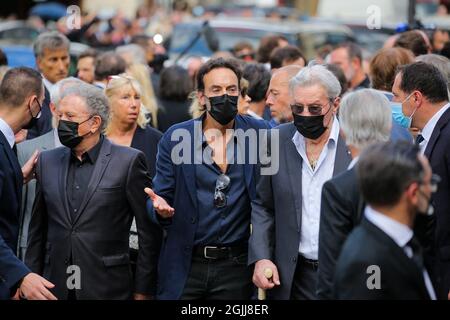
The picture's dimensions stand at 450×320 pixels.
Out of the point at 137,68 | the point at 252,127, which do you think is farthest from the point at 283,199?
the point at 137,68

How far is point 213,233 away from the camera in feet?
22.2

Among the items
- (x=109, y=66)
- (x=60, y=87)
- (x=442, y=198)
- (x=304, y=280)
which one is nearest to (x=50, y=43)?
(x=109, y=66)

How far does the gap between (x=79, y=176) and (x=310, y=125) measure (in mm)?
1574

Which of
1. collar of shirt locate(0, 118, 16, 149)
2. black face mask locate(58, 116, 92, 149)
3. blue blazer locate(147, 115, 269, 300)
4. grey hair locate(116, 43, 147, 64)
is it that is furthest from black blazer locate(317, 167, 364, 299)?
grey hair locate(116, 43, 147, 64)

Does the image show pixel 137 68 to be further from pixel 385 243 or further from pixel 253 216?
pixel 385 243

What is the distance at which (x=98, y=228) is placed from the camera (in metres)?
6.75

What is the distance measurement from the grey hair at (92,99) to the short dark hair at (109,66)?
3071 millimetres

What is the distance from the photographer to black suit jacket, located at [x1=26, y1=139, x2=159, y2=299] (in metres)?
6.75

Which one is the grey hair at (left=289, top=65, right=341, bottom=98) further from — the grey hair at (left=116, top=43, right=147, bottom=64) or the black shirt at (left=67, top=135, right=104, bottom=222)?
the grey hair at (left=116, top=43, right=147, bottom=64)

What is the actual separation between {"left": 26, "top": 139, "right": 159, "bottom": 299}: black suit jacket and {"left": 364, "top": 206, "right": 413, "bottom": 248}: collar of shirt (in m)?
2.63

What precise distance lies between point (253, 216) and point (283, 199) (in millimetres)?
295

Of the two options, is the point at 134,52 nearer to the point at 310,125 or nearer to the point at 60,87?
the point at 60,87

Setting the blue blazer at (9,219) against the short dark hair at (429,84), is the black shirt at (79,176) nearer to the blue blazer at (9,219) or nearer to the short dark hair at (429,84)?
the blue blazer at (9,219)

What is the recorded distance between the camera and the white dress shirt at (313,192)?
6336mm
